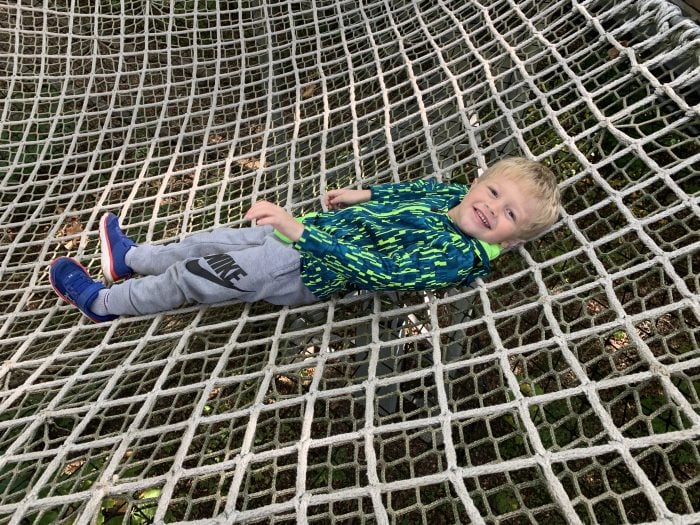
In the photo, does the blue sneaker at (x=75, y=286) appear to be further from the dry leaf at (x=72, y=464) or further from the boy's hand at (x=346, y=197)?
the boy's hand at (x=346, y=197)

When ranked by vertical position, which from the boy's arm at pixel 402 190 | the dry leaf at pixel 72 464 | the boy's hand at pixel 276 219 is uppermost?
the boy's hand at pixel 276 219

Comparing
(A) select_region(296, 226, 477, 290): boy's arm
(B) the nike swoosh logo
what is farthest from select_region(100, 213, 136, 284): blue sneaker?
(A) select_region(296, 226, 477, 290): boy's arm

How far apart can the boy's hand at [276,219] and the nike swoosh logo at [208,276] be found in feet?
0.67

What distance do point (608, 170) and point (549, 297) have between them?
4.60ft

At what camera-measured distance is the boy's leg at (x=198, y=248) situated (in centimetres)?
120

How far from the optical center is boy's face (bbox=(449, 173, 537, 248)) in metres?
1.01

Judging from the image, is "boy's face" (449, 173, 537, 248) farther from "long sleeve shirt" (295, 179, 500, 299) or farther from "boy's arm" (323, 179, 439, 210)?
"boy's arm" (323, 179, 439, 210)

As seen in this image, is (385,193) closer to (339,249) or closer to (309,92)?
(339,249)

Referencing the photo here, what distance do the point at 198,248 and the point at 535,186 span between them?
702mm

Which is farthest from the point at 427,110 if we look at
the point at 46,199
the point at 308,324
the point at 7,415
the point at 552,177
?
the point at 7,415

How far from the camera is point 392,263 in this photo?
99cm

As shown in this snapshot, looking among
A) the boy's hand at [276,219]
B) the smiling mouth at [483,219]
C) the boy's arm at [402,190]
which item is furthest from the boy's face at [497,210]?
the boy's hand at [276,219]

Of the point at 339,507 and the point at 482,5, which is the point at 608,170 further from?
the point at 339,507

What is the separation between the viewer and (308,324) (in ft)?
3.92
